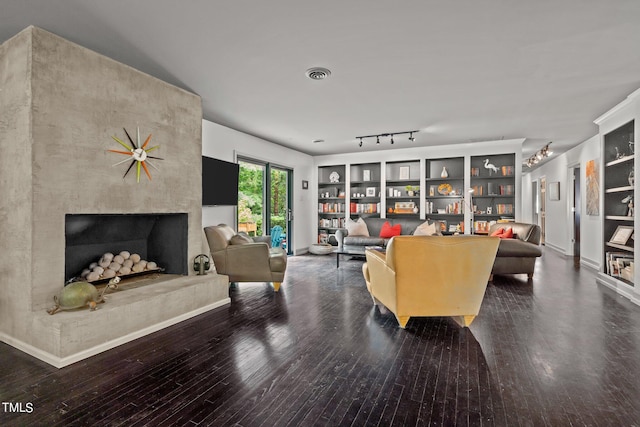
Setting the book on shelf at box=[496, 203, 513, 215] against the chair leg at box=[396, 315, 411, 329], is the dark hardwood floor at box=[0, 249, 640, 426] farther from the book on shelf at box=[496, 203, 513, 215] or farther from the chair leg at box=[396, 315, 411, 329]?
the book on shelf at box=[496, 203, 513, 215]

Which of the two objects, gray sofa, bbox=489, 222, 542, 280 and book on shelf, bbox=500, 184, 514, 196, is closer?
gray sofa, bbox=489, 222, 542, 280

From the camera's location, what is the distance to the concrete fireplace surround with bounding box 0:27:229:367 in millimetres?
2623

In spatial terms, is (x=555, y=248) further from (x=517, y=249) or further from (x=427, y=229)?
(x=517, y=249)

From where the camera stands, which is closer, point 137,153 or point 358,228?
point 137,153

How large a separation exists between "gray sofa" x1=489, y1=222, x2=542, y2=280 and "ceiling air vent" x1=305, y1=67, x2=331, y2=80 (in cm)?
376

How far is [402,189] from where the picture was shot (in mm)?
8578

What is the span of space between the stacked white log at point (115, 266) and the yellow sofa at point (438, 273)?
108 inches

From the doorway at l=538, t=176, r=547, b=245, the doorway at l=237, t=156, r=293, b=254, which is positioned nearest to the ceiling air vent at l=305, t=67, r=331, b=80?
the doorway at l=237, t=156, r=293, b=254

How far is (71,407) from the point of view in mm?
1950

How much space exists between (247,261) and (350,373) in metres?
2.53

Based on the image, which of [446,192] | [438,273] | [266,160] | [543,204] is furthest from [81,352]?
[543,204]

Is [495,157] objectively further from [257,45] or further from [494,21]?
[257,45]

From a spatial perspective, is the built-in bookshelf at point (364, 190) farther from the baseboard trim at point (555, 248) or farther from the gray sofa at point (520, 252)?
the baseboard trim at point (555, 248)

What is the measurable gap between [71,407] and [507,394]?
2584mm
